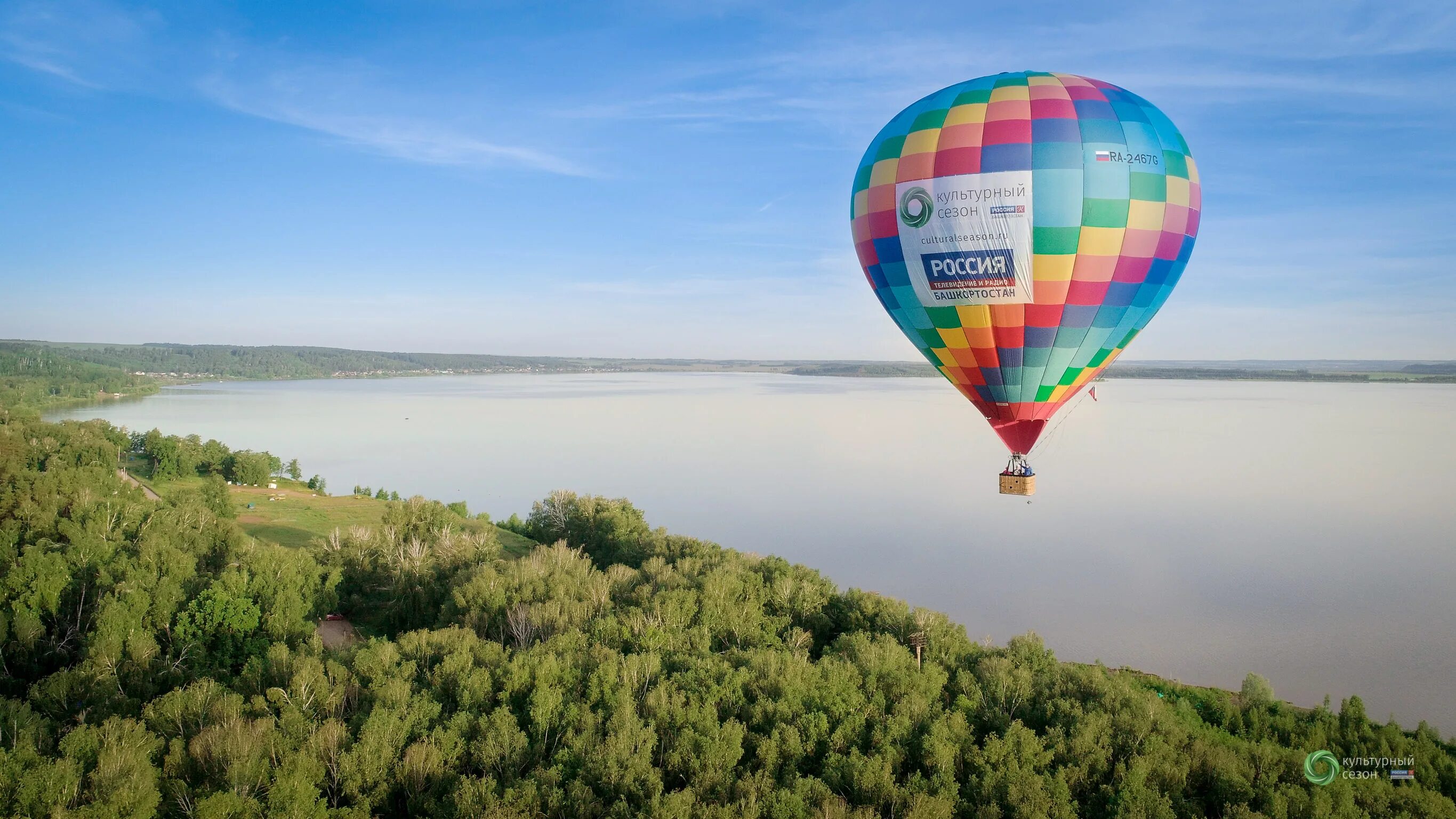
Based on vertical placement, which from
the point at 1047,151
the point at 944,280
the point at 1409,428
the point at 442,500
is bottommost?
the point at 442,500

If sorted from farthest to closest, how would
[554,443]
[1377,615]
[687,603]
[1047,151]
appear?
[554,443] < [1377,615] < [687,603] < [1047,151]

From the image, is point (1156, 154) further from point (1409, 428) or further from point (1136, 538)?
point (1409, 428)

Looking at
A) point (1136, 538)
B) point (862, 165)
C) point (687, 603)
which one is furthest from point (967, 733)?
point (1136, 538)

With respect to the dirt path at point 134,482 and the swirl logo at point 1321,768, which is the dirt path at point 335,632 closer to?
the dirt path at point 134,482

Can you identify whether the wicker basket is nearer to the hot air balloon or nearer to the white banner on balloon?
the hot air balloon

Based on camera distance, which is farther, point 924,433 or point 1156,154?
point 924,433

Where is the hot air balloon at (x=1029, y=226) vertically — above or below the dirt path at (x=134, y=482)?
above

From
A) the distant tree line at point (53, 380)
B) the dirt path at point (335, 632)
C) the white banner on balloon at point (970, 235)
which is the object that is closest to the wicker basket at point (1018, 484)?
the white banner on balloon at point (970, 235)
